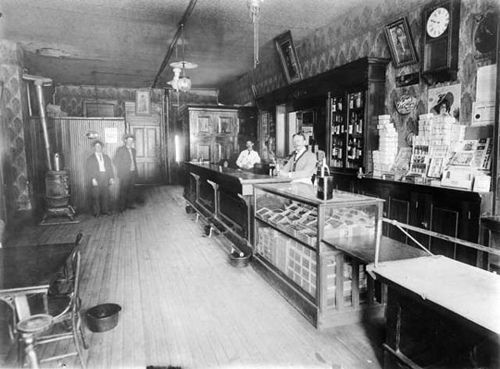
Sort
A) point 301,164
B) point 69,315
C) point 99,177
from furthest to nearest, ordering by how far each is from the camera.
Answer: point 99,177 < point 301,164 < point 69,315

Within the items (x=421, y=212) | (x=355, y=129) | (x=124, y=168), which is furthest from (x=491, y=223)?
(x=124, y=168)

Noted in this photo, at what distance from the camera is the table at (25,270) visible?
2182mm

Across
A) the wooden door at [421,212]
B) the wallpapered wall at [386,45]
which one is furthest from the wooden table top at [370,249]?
the wallpapered wall at [386,45]

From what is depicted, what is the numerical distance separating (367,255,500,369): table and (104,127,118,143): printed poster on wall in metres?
7.83

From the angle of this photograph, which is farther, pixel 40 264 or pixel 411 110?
pixel 411 110

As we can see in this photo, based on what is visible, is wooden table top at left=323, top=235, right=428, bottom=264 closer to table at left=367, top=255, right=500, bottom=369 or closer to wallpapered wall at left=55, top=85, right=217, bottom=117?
table at left=367, top=255, right=500, bottom=369

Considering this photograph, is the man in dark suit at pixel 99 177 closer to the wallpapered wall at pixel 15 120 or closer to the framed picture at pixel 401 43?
the wallpapered wall at pixel 15 120

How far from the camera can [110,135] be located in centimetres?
884

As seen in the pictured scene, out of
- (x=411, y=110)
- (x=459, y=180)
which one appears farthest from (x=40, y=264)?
(x=411, y=110)

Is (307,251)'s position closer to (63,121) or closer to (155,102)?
(63,121)

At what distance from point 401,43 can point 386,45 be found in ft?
1.24

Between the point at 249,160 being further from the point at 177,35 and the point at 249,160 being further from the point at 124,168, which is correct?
the point at 177,35

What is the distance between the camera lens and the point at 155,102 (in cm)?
1346

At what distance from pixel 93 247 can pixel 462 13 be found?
5.68 metres
